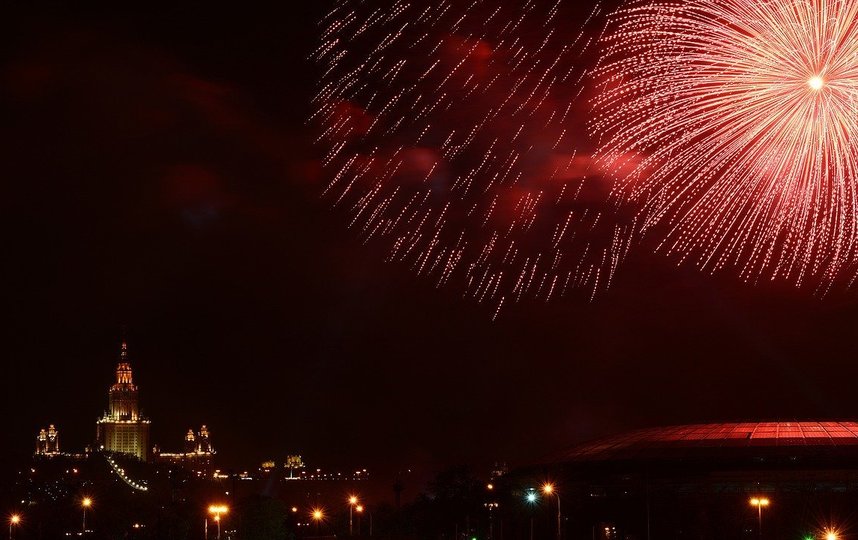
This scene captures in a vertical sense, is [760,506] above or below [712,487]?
below

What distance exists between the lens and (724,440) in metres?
74.9

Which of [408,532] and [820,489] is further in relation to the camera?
[408,532]

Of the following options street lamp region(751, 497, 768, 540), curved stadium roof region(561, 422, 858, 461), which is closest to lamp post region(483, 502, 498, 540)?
curved stadium roof region(561, 422, 858, 461)

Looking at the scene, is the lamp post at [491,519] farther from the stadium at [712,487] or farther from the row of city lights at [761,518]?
the row of city lights at [761,518]

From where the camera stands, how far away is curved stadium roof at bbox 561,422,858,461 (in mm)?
72688

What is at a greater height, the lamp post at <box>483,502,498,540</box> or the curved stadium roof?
the curved stadium roof

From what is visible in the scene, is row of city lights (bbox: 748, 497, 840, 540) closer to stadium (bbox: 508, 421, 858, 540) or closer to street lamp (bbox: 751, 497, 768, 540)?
street lamp (bbox: 751, 497, 768, 540)

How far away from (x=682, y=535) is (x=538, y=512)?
11.1 meters

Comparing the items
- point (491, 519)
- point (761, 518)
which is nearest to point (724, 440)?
point (761, 518)

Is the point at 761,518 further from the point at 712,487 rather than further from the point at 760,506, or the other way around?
the point at 712,487

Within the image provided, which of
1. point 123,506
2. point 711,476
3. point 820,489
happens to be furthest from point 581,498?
point 123,506

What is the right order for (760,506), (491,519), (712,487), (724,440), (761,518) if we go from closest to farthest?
(760,506), (761,518), (712,487), (724,440), (491,519)

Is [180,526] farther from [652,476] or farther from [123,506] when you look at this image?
[652,476]

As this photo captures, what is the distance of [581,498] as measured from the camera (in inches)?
2943
